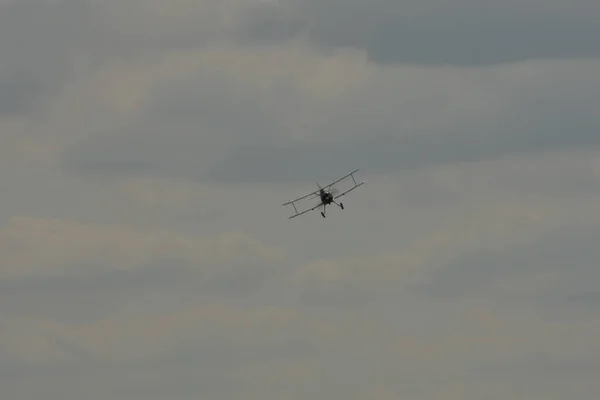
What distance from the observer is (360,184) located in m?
37.0

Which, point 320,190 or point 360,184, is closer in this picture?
point 360,184

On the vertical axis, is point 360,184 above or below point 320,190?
below

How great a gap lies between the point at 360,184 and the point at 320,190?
28.5 feet

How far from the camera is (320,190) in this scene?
144 ft
